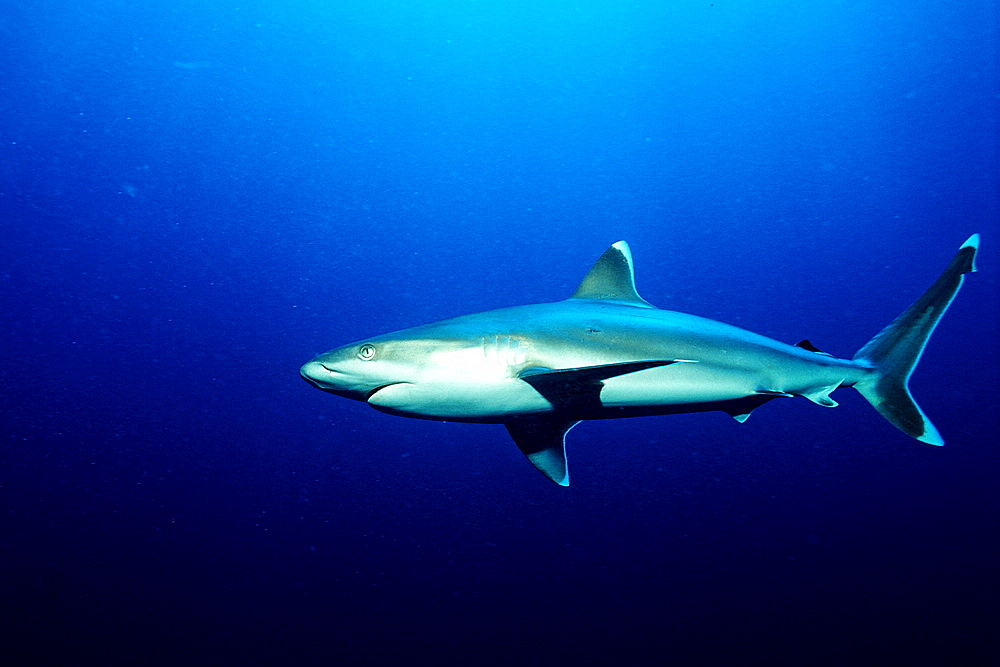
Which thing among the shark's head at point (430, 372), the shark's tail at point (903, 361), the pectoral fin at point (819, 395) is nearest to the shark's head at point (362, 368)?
the shark's head at point (430, 372)

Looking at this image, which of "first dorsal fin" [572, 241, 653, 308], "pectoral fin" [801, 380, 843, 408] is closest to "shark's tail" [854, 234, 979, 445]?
"pectoral fin" [801, 380, 843, 408]

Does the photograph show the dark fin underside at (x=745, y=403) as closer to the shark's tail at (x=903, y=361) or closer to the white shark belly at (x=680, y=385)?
the white shark belly at (x=680, y=385)

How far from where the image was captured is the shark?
1801mm

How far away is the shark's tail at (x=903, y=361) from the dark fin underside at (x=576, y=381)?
48.9 inches

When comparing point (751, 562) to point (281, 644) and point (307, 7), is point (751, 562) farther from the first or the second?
point (307, 7)

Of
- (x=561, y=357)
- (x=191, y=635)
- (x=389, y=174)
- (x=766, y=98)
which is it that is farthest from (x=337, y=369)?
(x=766, y=98)

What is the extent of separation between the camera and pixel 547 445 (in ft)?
7.97

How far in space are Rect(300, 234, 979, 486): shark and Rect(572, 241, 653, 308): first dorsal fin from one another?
2.8 inches

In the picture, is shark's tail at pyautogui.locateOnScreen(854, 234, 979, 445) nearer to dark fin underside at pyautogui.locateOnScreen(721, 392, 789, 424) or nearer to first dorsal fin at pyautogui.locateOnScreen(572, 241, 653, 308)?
dark fin underside at pyautogui.locateOnScreen(721, 392, 789, 424)

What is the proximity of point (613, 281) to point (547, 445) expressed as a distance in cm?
88

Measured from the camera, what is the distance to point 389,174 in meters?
9.84

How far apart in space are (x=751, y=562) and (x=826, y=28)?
9197 millimetres

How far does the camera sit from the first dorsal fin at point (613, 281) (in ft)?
8.28

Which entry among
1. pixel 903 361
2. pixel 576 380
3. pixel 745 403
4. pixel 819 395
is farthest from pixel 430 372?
pixel 903 361
